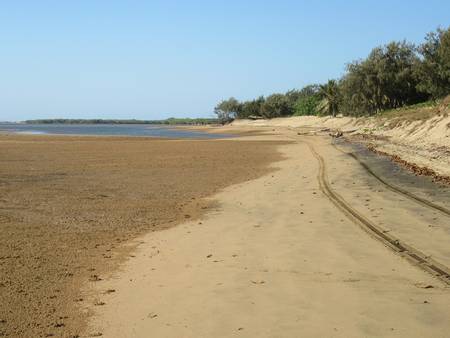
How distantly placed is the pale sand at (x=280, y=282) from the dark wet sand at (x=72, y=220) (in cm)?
42

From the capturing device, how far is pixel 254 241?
27.5 feet

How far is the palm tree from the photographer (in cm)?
8471

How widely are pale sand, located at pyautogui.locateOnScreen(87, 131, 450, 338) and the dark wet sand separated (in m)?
0.42

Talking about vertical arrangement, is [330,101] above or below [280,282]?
above

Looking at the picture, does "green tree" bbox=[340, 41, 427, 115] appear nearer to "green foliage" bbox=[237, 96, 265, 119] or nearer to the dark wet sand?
the dark wet sand

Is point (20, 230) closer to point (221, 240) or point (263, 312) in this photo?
point (221, 240)

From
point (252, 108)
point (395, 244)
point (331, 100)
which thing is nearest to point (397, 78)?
point (331, 100)

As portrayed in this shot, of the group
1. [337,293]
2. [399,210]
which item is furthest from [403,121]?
[337,293]

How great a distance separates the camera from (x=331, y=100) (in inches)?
3378

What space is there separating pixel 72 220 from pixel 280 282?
565cm

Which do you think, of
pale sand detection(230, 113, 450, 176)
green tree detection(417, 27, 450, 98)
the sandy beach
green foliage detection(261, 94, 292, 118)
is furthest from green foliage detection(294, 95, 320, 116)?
the sandy beach

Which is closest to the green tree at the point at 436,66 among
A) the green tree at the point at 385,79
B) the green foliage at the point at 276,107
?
the green tree at the point at 385,79

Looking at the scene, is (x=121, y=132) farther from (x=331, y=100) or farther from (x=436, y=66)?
(x=436, y=66)

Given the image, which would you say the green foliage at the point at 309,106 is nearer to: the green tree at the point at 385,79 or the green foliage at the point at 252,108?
the green foliage at the point at 252,108
